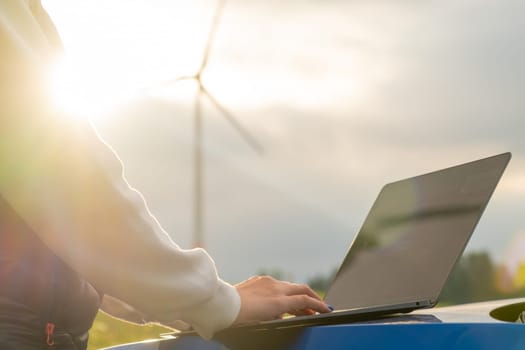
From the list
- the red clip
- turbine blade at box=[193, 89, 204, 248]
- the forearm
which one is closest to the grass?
turbine blade at box=[193, 89, 204, 248]

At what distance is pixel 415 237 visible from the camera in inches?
82.7

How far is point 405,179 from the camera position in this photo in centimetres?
243

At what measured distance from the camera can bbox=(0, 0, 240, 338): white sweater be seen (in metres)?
1.82

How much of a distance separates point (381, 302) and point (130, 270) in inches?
22.6

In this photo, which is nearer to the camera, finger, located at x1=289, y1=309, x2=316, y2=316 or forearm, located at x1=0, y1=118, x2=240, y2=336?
forearm, located at x1=0, y1=118, x2=240, y2=336

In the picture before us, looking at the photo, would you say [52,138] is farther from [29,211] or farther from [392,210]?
[392,210]

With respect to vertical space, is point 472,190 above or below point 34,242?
above

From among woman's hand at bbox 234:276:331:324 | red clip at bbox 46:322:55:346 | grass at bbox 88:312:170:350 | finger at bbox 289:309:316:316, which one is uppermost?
woman's hand at bbox 234:276:331:324

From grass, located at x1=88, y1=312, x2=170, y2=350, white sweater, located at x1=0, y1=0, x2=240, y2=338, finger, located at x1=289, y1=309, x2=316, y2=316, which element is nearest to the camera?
white sweater, located at x1=0, y1=0, x2=240, y2=338

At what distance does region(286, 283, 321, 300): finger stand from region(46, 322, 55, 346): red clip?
0.48m

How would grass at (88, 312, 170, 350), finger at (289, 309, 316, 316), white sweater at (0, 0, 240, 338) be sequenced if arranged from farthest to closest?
grass at (88, 312, 170, 350) → finger at (289, 309, 316, 316) → white sweater at (0, 0, 240, 338)

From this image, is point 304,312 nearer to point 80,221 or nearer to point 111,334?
point 80,221

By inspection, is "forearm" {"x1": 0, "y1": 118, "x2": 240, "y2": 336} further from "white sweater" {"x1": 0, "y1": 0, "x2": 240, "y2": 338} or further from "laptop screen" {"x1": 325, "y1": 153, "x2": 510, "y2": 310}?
"laptop screen" {"x1": 325, "y1": 153, "x2": 510, "y2": 310}

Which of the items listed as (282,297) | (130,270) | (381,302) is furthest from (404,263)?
(130,270)
